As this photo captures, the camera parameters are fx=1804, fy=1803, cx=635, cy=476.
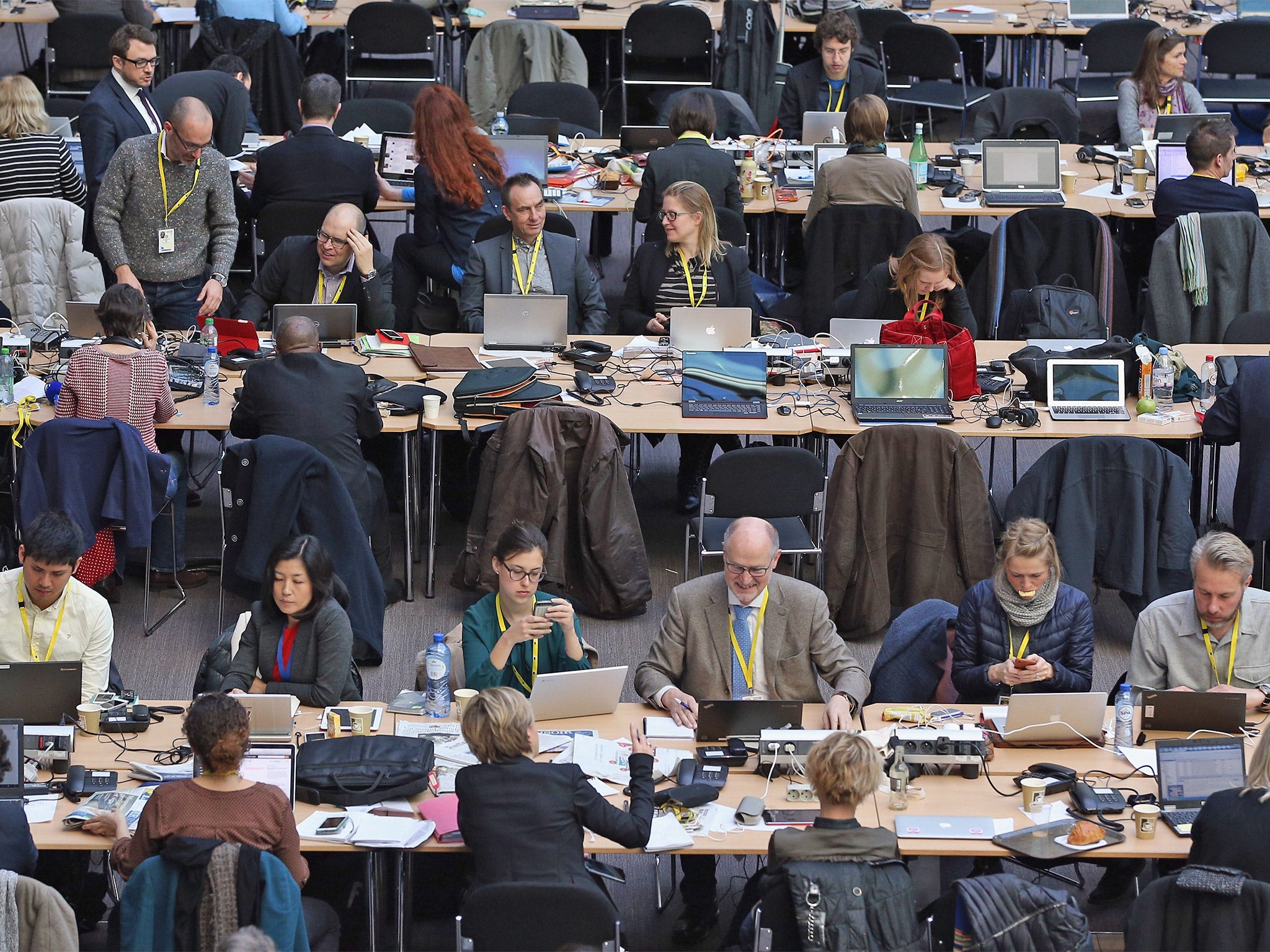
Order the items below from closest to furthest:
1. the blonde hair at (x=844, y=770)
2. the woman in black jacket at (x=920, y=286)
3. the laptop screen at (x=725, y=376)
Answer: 1. the blonde hair at (x=844, y=770)
2. the laptop screen at (x=725, y=376)
3. the woman in black jacket at (x=920, y=286)

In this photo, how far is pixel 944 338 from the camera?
23.7 feet

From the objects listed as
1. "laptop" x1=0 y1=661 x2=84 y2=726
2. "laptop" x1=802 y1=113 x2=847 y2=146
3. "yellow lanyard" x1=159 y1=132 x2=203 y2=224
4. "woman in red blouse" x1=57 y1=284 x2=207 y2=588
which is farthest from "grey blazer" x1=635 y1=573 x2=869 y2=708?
"laptop" x1=802 y1=113 x2=847 y2=146

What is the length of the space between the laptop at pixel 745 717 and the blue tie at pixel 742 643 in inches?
18.1

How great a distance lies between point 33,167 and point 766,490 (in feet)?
12.9

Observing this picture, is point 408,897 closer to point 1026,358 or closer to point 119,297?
point 119,297

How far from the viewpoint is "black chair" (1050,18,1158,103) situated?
37.6 feet

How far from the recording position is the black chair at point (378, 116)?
33.3ft

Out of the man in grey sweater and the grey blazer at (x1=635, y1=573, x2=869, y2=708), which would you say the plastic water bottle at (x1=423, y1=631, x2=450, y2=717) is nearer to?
the grey blazer at (x1=635, y1=573, x2=869, y2=708)

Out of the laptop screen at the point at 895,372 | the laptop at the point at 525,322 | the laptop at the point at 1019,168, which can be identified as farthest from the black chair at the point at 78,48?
the laptop screen at the point at 895,372

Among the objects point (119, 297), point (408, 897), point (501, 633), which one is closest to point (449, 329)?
point (119, 297)

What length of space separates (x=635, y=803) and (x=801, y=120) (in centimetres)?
678

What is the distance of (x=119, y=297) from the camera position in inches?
267

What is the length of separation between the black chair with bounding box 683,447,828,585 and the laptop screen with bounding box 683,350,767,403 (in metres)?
0.39

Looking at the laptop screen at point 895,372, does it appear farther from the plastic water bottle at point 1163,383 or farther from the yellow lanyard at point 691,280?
the yellow lanyard at point 691,280
